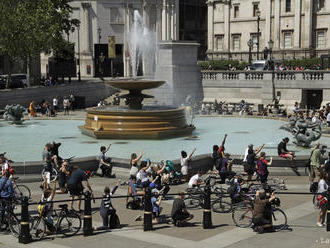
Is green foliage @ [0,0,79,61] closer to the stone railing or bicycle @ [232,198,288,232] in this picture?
the stone railing

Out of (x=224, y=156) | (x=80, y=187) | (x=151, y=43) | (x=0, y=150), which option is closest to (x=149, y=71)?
(x=151, y=43)

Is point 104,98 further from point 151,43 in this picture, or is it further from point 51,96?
point 151,43

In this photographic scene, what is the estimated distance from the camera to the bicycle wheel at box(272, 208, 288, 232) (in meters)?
15.3

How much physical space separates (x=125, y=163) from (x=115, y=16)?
212ft

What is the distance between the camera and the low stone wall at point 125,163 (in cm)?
2128

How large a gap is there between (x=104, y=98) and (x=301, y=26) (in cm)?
2581

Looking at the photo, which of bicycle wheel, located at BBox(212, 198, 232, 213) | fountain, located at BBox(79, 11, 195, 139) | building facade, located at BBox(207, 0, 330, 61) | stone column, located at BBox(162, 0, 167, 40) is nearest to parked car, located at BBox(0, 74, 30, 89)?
building facade, located at BBox(207, 0, 330, 61)

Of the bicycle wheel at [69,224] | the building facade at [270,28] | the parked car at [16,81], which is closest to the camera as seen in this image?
the bicycle wheel at [69,224]

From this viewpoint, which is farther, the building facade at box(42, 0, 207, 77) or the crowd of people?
the building facade at box(42, 0, 207, 77)

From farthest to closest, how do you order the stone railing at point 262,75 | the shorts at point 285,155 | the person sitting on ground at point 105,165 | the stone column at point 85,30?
the stone column at point 85,30
the stone railing at point 262,75
the shorts at point 285,155
the person sitting on ground at point 105,165

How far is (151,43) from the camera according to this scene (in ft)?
286

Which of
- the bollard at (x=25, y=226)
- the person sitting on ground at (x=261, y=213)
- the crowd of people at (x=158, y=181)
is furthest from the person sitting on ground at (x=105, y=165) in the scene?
the person sitting on ground at (x=261, y=213)

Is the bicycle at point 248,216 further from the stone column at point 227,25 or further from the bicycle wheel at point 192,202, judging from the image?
the stone column at point 227,25

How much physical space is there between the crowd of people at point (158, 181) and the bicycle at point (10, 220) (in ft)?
0.42
